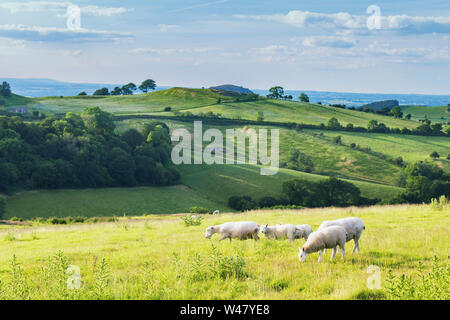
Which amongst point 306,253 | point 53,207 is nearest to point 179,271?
point 306,253

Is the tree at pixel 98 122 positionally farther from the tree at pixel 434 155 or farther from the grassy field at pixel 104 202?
the tree at pixel 434 155

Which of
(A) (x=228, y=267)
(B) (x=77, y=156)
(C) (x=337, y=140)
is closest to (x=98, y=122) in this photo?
(B) (x=77, y=156)

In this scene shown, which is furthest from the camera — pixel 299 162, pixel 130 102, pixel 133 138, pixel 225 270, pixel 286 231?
pixel 130 102

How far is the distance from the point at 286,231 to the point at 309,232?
91 cm

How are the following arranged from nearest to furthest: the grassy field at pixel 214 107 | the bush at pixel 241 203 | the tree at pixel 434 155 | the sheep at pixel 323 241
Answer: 1. the sheep at pixel 323 241
2. the bush at pixel 241 203
3. the tree at pixel 434 155
4. the grassy field at pixel 214 107

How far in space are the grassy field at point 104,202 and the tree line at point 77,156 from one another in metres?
3.50

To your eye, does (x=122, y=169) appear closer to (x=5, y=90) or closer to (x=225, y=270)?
(x=225, y=270)

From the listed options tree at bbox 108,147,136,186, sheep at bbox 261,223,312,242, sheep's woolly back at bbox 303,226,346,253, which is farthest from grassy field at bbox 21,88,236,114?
sheep's woolly back at bbox 303,226,346,253

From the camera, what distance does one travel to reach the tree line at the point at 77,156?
254ft

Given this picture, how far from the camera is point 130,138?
99375 mm

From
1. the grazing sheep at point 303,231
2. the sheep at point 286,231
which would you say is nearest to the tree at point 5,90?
the sheep at point 286,231

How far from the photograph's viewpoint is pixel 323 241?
11.8 metres

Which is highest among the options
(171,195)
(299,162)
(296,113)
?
(296,113)
